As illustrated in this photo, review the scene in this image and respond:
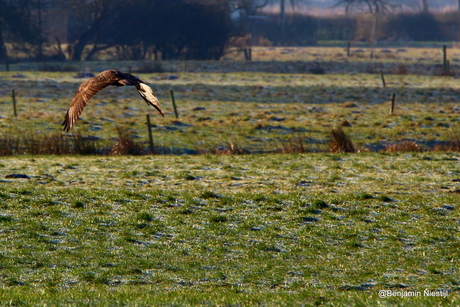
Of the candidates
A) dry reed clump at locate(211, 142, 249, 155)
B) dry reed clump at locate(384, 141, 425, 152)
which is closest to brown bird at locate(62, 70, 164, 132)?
dry reed clump at locate(211, 142, 249, 155)

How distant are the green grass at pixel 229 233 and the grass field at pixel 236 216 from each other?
37mm

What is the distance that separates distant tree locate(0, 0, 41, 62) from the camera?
5428 cm

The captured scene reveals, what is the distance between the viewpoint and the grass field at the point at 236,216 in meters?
8.84

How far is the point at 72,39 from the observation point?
5919cm

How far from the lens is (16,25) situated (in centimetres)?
5469

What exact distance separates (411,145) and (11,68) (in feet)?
122

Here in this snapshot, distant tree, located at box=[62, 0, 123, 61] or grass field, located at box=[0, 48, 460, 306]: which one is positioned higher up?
distant tree, located at box=[62, 0, 123, 61]

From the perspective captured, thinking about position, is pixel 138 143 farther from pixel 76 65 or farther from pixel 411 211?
pixel 76 65

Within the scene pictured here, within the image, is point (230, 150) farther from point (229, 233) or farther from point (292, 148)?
point (229, 233)

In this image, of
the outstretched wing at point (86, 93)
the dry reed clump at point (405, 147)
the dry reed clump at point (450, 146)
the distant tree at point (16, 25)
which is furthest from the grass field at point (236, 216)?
the distant tree at point (16, 25)

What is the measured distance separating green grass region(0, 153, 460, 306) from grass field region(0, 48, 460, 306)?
37 millimetres

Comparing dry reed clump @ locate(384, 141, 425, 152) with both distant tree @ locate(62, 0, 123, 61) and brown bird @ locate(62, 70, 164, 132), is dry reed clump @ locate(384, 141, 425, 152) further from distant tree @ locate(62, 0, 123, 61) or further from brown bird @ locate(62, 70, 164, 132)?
distant tree @ locate(62, 0, 123, 61)

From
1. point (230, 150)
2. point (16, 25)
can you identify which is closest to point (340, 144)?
point (230, 150)

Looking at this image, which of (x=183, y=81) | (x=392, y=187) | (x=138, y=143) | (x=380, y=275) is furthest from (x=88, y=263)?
→ (x=183, y=81)
